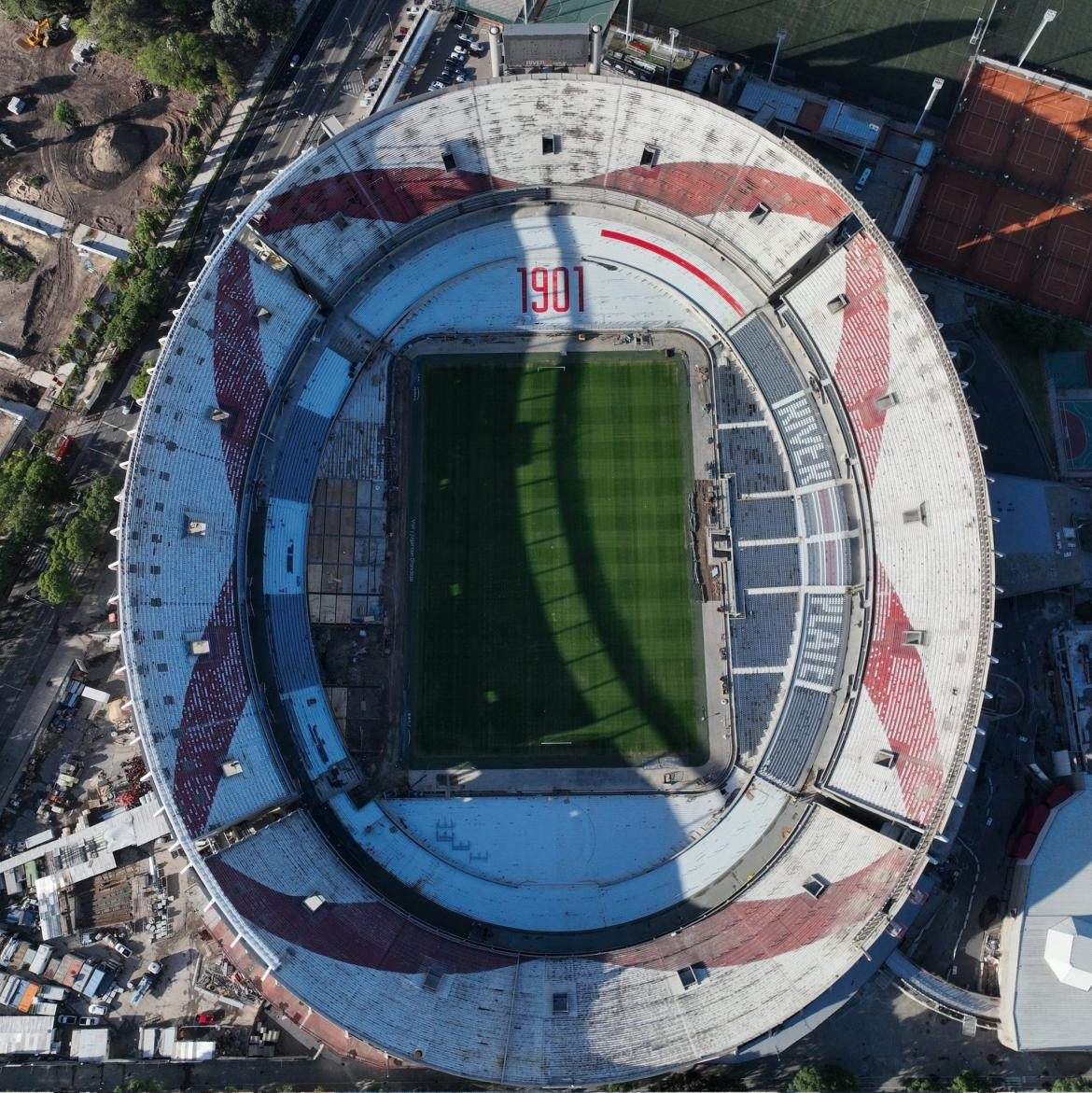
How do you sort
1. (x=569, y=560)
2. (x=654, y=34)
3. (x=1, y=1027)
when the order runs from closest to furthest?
(x=1, y=1027), (x=569, y=560), (x=654, y=34)

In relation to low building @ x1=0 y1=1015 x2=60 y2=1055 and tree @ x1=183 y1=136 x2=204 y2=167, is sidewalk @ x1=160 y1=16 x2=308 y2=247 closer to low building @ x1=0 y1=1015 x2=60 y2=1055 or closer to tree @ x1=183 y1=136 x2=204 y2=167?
tree @ x1=183 y1=136 x2=204 y2=167

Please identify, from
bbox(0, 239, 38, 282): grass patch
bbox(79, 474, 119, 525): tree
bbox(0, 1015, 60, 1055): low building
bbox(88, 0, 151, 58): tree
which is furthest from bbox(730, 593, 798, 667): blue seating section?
bbox(88, 0, 151, 58): tree

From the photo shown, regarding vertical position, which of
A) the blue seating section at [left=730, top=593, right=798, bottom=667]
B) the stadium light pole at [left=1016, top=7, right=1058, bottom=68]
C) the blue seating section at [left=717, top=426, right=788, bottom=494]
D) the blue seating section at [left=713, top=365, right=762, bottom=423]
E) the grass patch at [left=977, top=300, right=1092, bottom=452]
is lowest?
the blue seating section at [left=730, top=593, right=798, bottom=667]

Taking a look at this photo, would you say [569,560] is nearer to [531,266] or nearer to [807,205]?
[531,266]

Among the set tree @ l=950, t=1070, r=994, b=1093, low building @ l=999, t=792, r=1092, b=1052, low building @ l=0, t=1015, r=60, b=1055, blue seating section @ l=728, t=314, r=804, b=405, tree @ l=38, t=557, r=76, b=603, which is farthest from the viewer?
blue seating section @ l=728, t=314, r=804, b=405

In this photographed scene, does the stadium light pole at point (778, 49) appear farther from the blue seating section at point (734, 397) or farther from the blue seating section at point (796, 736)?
the blue seating section at point (796, 736)

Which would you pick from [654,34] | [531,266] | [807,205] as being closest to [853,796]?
[807,205]

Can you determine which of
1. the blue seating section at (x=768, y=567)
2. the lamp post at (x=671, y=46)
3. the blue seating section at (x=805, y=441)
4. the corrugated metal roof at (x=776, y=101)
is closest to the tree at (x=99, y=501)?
the blue seating section at (x=768, y=567)
